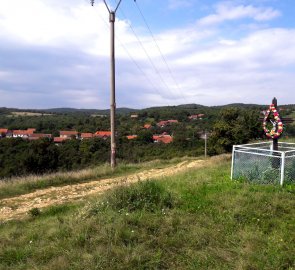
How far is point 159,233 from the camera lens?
5055 millimetres

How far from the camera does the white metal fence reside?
7.74m

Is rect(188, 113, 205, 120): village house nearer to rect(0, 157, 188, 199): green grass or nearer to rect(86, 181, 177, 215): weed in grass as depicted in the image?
rect(0, 157, 188, 199): green grass

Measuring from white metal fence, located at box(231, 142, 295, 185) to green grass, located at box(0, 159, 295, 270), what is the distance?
87 centimetres

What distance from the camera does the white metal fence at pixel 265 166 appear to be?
7.74 m

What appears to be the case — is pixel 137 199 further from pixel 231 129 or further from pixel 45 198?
pixel 231 129

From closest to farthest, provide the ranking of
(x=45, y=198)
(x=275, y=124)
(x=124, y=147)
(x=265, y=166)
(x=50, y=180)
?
(x=265, y=166) → (x=45, y=198) → (x=275, y=124) → (x=50, y=180) → (x=124, y=147)

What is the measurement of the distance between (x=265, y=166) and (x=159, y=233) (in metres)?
3.99

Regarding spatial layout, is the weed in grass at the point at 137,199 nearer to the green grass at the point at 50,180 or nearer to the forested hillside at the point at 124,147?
the green grass at the point at 50,180

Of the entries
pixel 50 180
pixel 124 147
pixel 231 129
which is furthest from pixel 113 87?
pixel 124 147

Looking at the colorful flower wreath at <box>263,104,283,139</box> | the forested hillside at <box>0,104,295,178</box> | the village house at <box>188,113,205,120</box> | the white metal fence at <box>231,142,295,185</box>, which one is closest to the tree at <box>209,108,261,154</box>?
the forested hillside at <box>0,104,295,178</box>

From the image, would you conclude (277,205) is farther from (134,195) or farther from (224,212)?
(134,195)

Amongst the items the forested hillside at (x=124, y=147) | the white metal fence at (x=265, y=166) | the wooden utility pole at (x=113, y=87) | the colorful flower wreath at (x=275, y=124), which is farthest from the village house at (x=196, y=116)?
the white metal fence at (x=265, y=166)

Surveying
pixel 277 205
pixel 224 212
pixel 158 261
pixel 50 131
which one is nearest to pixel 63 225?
pixel 158 261

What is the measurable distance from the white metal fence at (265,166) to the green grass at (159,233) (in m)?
0.87
